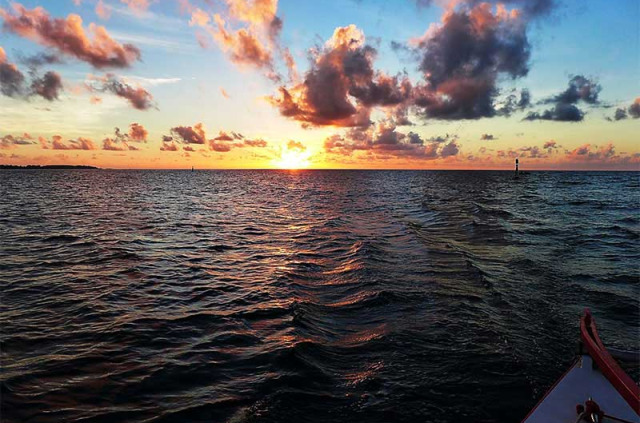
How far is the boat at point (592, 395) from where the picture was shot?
17.6 feet

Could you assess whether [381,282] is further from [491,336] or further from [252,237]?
[252,237]

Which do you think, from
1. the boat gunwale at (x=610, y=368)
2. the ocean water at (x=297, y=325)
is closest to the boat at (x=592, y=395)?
the boat gunwale at (x=610, y=368)

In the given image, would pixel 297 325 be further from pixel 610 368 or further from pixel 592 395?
pixel 610 368

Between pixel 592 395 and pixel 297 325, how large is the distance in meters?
7.20

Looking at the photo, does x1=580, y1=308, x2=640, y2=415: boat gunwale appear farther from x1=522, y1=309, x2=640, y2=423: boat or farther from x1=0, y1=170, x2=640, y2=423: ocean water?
x1=0, y1=170, x2=640, y2=423: ocean water

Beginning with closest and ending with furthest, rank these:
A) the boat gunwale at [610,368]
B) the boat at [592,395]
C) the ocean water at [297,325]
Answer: the boat gunwale at [610,368] < the boat at [592,395] < the ocean water at [297,325]

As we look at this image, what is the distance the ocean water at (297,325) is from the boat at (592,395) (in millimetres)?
1172

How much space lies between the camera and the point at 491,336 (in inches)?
401

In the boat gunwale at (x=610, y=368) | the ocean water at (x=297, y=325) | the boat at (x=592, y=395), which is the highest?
the boat gunwale at (x=610, y=368)

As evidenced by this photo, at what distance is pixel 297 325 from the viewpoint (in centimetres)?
1105

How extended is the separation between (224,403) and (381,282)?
9.21 meters

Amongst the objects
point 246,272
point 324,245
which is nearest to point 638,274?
point 324,245

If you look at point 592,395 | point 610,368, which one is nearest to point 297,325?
point 592,395

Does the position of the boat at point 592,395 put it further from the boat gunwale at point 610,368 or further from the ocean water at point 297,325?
the ocean water at point 297,325
